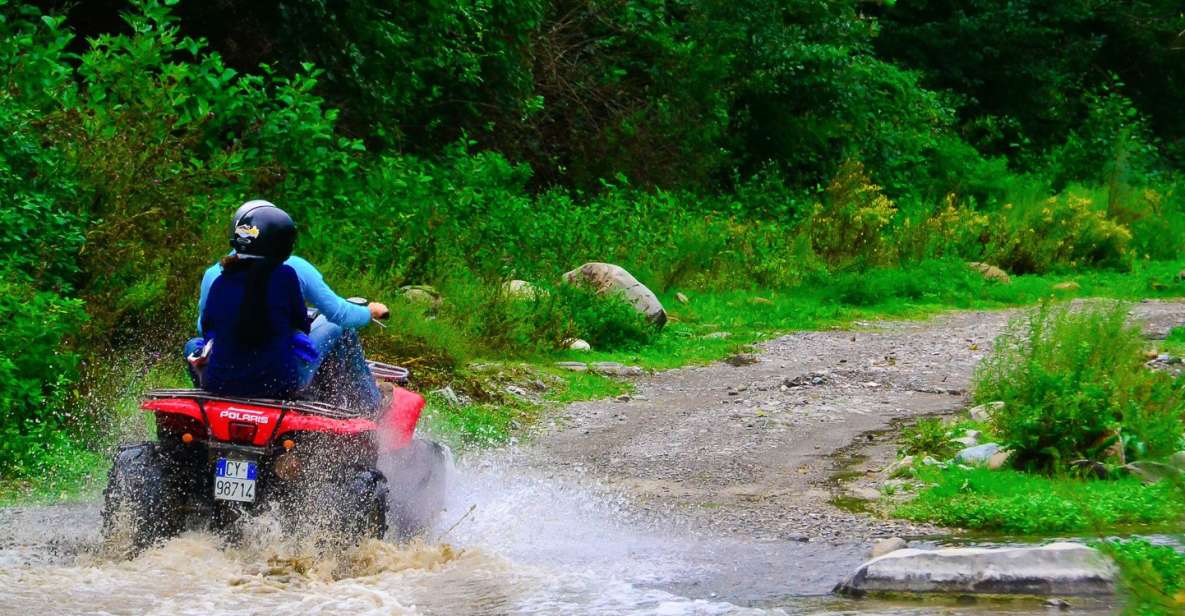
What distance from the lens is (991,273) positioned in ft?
68.0

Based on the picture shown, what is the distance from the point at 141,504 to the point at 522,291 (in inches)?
326

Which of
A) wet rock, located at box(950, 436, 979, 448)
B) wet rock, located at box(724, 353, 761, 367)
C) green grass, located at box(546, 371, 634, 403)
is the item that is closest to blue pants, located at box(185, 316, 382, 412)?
wet rock, located at box(950, 436, 979, 448)

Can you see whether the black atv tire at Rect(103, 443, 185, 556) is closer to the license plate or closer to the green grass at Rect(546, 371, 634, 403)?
the license plate

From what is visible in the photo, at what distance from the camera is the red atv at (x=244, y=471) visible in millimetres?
6191

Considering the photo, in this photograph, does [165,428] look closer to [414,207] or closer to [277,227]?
[277,227]

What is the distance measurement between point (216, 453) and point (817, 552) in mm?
2911

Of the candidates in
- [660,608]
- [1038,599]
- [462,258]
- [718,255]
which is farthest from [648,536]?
[718,255]

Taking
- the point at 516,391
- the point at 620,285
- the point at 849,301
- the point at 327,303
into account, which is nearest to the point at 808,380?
the point at 516,391

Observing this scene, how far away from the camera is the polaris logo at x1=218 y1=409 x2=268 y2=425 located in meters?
6.19

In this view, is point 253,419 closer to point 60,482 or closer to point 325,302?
point 325,302

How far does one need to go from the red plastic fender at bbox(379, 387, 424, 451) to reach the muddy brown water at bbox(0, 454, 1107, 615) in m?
0.46

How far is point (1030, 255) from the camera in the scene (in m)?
22.0

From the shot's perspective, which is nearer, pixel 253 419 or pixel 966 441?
pixel 253 419

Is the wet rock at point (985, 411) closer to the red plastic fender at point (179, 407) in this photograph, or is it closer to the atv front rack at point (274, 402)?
the atv front rack at point (274, 402)
